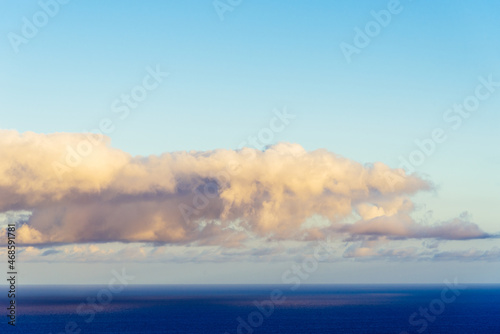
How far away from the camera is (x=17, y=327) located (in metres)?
189

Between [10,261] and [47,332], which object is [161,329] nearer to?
[47,332]

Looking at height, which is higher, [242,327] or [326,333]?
[242,327]

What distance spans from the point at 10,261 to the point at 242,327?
14097 cm

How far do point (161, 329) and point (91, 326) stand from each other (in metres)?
26.9

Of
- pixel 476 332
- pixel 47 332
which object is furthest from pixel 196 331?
pixel 476 332

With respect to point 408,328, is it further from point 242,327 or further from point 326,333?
point 242,327

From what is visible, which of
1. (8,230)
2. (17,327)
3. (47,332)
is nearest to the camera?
(8,230)

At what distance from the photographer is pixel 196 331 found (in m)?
183

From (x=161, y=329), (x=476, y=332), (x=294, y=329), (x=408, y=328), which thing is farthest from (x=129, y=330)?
(x=476, y=332)

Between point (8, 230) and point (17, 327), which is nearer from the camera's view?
point (8, 230)

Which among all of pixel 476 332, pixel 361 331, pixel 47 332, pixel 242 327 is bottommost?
pixel 476 332

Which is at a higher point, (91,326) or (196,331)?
(91,326)

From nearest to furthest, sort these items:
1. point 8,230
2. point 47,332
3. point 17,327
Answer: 1. point 8,230
2. point 47,332
3. point 17,327

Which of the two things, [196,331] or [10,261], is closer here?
[10,261]
